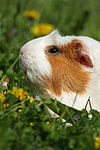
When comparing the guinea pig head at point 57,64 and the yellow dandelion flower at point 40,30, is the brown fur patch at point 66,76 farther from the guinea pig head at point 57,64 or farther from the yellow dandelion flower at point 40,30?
the yellow dandelion flower at point 40,30

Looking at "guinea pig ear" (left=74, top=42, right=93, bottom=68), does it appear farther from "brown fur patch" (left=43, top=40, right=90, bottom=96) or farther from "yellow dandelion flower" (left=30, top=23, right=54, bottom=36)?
"yellow dandelion flower" (left=30, top=23, right=54, bottom=36)

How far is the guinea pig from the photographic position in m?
2.21

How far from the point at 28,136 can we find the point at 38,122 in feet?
0.75

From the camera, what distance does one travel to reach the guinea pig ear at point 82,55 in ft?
7.20

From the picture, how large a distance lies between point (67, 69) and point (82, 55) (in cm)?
19

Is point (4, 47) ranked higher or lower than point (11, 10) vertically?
lower

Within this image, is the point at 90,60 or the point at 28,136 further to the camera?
the point at 90,60

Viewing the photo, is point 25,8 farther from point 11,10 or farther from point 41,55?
point 41,55

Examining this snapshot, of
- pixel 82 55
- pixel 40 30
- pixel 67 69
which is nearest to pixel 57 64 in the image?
pixel 67 69

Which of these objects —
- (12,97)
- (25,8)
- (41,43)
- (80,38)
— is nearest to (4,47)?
Answer: (41,43)

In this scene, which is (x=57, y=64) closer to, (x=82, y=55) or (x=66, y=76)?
(x=66, y=76)

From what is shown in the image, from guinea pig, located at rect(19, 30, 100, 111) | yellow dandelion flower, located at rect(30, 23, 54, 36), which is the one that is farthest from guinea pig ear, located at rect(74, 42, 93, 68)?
yellow dandelion flower, located at rect(30, 23, 54, 36)

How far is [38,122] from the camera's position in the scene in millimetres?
1867

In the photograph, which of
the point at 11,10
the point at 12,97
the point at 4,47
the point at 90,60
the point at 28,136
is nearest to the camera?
the point at 28,136
